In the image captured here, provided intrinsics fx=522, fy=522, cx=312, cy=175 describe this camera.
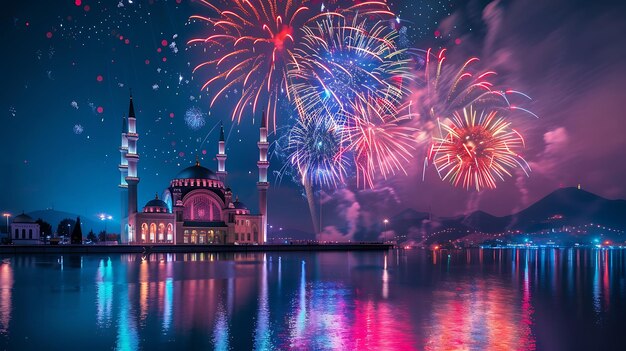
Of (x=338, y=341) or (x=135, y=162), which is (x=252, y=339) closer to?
(x=338, y=341)

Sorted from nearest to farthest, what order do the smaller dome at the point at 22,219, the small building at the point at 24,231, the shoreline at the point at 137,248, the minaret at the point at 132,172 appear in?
1. the shoreline at the point at 137,248
2. the small building at the point at 24,231
3. the smaller dome at the point at 22,219
4. the minaret at the point at 132,172

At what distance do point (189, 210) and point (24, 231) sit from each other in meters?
27.1

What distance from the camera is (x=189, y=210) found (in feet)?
318

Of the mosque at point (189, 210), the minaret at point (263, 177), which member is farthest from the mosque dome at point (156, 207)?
the minaret at point (263, 177)

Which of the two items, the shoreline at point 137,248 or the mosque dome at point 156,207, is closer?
the shoreline at point 137,248

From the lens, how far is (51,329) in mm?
18656

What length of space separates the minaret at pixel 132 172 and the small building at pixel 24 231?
48.1ft

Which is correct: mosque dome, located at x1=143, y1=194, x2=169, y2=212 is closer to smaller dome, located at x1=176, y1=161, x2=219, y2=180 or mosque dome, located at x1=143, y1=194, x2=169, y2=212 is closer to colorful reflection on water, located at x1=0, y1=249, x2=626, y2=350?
smaller dome, located at x1=176, y1=161, x2=219, y2=180

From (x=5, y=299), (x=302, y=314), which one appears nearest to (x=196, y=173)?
(x=5, y=299)

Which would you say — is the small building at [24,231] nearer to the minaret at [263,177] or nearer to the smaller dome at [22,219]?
the smaller dome at [22,219]

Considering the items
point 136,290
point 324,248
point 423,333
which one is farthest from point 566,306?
point 324,248

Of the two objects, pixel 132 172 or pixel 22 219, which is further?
pixel 132 172

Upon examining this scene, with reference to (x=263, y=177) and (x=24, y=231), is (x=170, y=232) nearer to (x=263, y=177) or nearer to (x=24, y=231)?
(x=263, y=177)

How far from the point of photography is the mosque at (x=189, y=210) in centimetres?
8950
